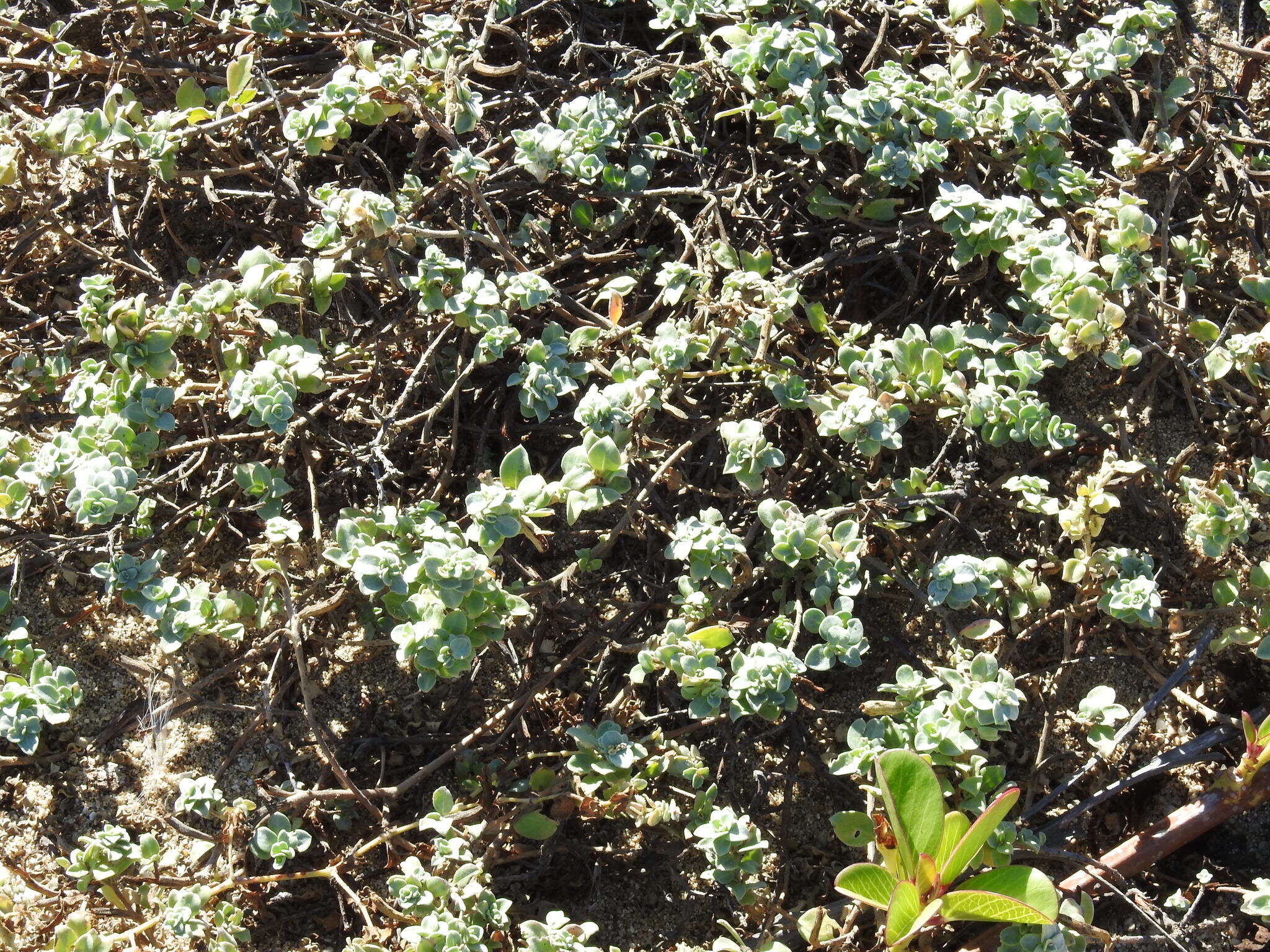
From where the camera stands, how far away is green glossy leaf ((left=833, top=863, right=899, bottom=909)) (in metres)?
1.73

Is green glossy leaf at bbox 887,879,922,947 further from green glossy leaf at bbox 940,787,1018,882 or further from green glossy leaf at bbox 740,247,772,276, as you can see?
green glossy leaf at bbox 740,247,772,276

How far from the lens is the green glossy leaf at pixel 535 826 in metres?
1.87

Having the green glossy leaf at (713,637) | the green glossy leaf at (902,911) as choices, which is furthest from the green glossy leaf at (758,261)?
the green glossy leaf at (902,911)

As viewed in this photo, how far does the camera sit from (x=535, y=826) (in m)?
1.87

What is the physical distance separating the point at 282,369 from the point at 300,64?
90 cm

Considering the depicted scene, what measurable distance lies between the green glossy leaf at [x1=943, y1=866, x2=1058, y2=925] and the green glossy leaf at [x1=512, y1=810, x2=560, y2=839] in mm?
656

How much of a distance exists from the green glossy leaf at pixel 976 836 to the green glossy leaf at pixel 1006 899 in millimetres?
35

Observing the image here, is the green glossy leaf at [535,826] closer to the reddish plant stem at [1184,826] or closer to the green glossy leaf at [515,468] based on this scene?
the green glossy leaf at [515,468]

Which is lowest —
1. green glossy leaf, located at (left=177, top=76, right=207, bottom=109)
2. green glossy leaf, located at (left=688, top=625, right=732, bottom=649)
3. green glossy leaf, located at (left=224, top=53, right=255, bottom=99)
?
green glossy leaf, located at (left=688, top=625, right=732, bottom=649)

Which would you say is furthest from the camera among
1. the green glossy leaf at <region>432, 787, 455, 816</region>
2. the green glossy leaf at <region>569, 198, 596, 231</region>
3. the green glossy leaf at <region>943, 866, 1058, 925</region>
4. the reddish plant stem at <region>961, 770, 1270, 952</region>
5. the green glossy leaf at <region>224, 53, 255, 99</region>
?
the green glossy leaf at <region>569, 198, 596, 231</region>

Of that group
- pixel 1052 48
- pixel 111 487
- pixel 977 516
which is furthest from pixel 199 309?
pixel 1052 48

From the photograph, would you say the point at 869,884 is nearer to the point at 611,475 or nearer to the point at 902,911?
the point at 902,911

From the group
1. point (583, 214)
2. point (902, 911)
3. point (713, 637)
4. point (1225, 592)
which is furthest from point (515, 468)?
point (1225, 592)

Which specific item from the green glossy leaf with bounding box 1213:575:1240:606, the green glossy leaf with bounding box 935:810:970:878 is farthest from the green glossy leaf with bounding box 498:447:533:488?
the green glossy leaf with bounding box 1213:575:1240:606
